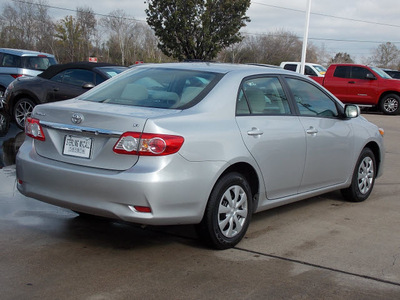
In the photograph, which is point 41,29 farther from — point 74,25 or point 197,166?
point 197,166

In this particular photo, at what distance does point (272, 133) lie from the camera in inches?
199

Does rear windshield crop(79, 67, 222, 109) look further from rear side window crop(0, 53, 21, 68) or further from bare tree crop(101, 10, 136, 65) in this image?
bare tree crop(101, 10, 136, 65)

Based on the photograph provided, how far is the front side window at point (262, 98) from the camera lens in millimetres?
4980

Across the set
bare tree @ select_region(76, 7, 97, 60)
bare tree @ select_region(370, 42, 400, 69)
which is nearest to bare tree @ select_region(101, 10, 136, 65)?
bare tree @ select_region(76, 7, 97, 60)

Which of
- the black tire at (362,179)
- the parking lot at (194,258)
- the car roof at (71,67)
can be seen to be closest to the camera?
the parking lot at (194,258)

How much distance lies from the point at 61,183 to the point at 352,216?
10.8 ft

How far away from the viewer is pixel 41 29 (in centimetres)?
5044

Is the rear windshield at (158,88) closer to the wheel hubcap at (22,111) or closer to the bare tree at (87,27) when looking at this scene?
the wheel hubcap at (22,111)

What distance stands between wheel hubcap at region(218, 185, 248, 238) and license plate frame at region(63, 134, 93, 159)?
1.18 metres

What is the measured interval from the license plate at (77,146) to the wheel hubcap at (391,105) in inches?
696

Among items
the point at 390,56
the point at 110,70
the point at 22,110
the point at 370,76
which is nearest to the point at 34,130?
the point at 110,70

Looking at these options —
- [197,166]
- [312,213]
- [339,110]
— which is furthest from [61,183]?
[339,110]

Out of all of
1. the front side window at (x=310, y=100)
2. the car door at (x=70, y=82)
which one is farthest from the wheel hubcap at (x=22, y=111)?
the front side window at (x=310, y=100)

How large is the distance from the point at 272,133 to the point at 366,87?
1617cm
